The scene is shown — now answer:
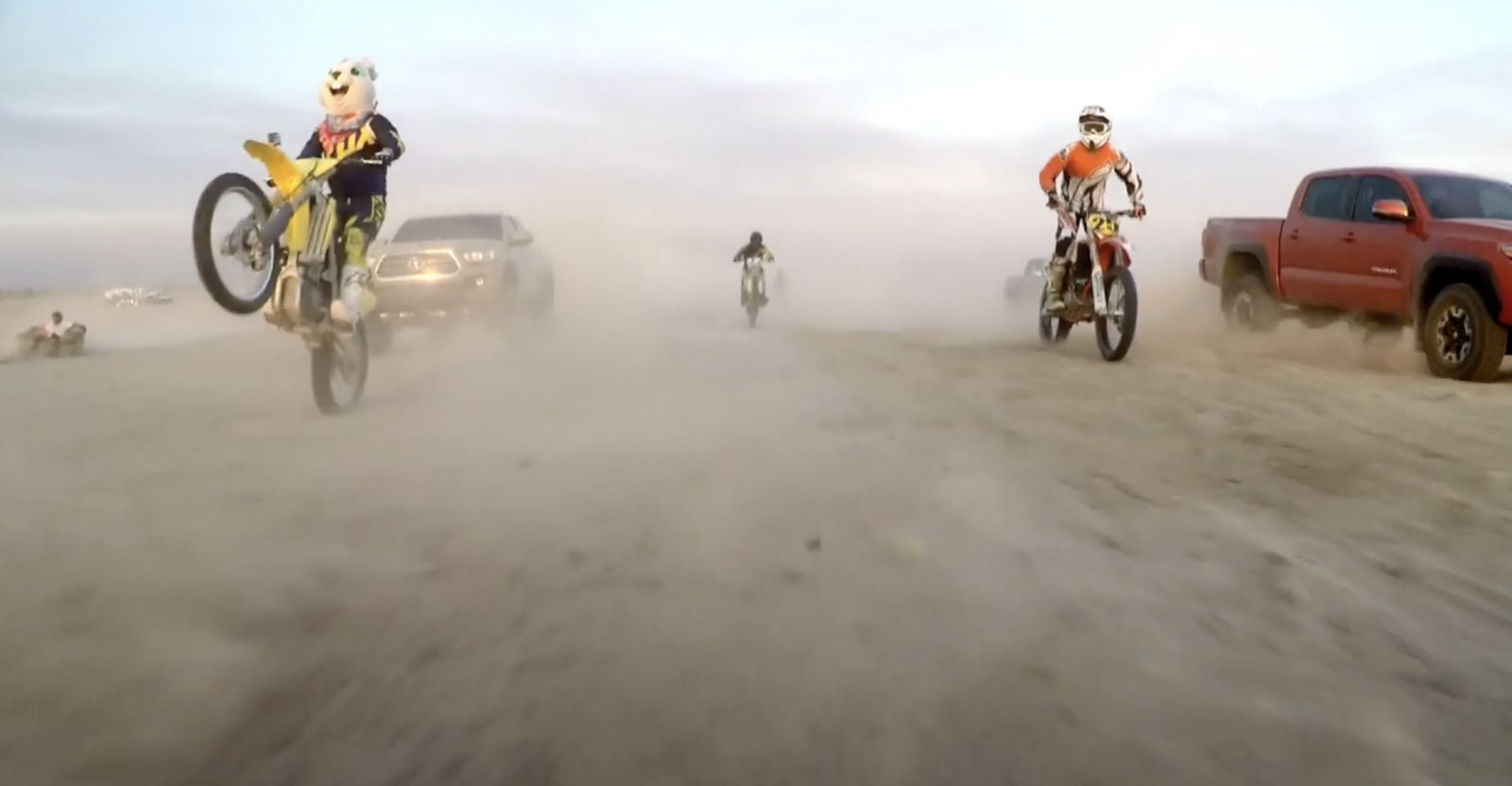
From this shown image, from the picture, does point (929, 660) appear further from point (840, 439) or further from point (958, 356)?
point (958, 356)

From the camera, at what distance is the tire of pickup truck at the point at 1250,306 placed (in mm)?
11602

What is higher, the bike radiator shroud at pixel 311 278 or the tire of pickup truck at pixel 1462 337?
the bike radiator shroud at pixel 311 278

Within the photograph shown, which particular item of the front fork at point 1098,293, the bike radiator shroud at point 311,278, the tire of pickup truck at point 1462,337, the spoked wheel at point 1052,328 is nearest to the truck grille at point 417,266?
the bike radiator shroud at point 311,278

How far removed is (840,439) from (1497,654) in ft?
10.3

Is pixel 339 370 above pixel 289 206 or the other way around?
the other way around

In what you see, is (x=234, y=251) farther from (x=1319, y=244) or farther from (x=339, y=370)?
(x=1319, y=244)

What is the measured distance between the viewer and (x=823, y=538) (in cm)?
362

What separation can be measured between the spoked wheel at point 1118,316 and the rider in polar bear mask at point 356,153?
19.0 feet

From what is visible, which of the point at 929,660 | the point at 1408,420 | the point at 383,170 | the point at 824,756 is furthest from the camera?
the point at 383,170

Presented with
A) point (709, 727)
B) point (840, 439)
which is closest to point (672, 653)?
point (709, 727)

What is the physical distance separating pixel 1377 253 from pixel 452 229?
11.1 m

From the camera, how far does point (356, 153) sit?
7.03m

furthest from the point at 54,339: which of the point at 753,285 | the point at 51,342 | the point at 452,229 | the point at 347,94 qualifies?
the point at 347,94

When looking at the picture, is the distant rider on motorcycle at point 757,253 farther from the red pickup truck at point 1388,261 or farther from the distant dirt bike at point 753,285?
the red pickup truck at point 1388,261
